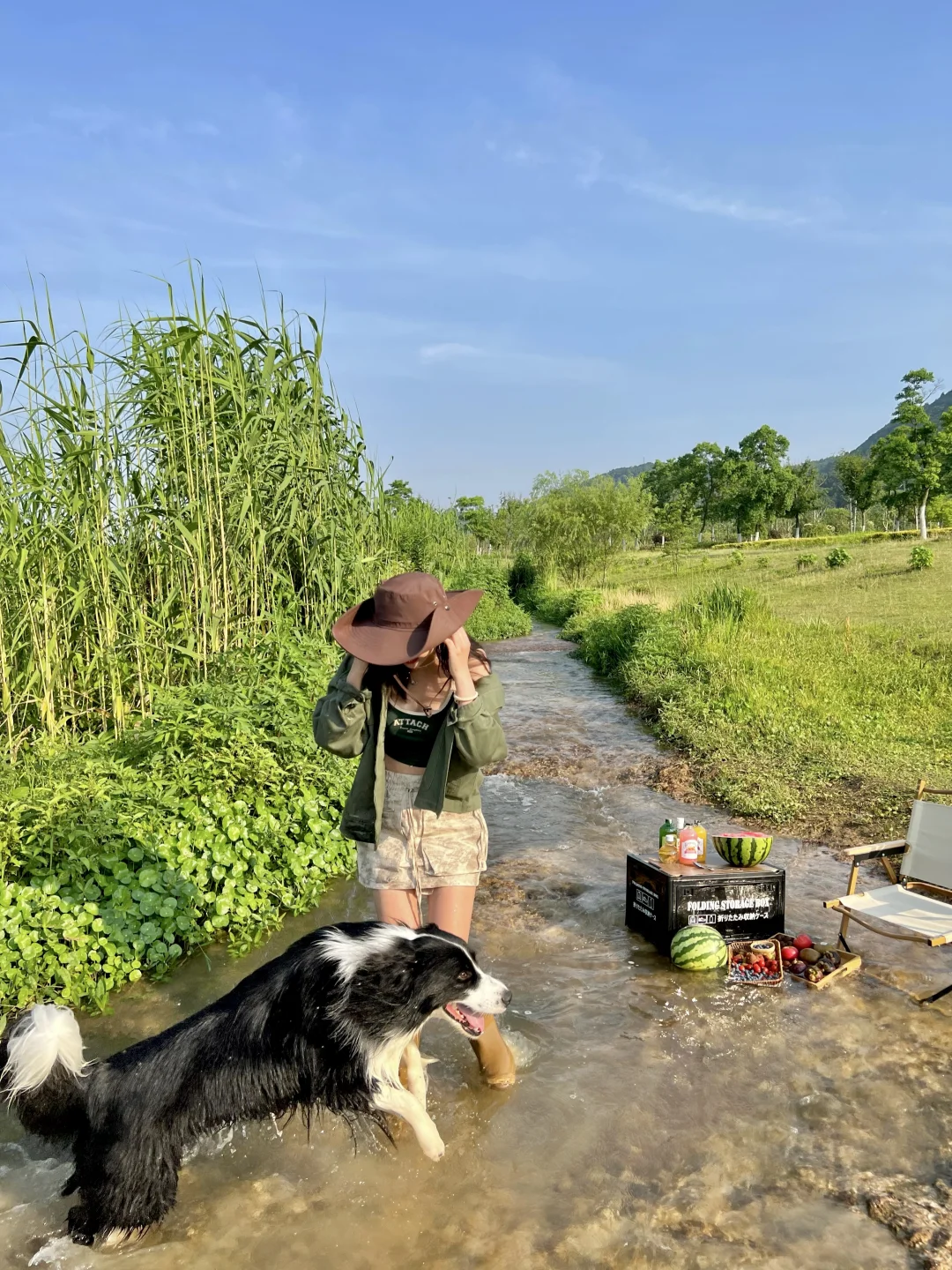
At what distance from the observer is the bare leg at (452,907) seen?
10.3 ft

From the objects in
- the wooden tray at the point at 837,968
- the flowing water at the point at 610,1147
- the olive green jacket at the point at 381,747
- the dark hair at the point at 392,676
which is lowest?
the flowing water at the point at 610,1147

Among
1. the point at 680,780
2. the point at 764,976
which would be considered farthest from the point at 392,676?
the point at 680,780

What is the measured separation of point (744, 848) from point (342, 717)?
276cm

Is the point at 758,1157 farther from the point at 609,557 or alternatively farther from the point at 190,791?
the point at 609,557

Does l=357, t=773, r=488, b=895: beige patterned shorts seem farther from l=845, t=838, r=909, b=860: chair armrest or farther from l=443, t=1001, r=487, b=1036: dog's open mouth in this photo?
l=845, t=838, r=909, b=860: chair armrest

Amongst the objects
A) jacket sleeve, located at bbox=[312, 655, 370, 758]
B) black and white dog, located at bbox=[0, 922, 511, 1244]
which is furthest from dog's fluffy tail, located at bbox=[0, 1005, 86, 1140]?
jacket sleeve, located at bbox=[312, 655, 370, 758]

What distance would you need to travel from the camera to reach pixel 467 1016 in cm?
276

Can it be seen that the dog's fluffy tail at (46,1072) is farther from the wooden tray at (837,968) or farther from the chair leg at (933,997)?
the chair leg at (933,997)

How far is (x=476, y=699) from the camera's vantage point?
2.94 m

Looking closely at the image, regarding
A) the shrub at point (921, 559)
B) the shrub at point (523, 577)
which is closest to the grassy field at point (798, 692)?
the shrub at point (921, 559)

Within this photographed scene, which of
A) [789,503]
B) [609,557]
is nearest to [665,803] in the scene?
[609,557]

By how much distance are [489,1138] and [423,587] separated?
2.13 m

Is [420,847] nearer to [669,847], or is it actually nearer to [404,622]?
[404,622]

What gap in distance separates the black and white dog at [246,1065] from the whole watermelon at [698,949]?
7.13 feet
